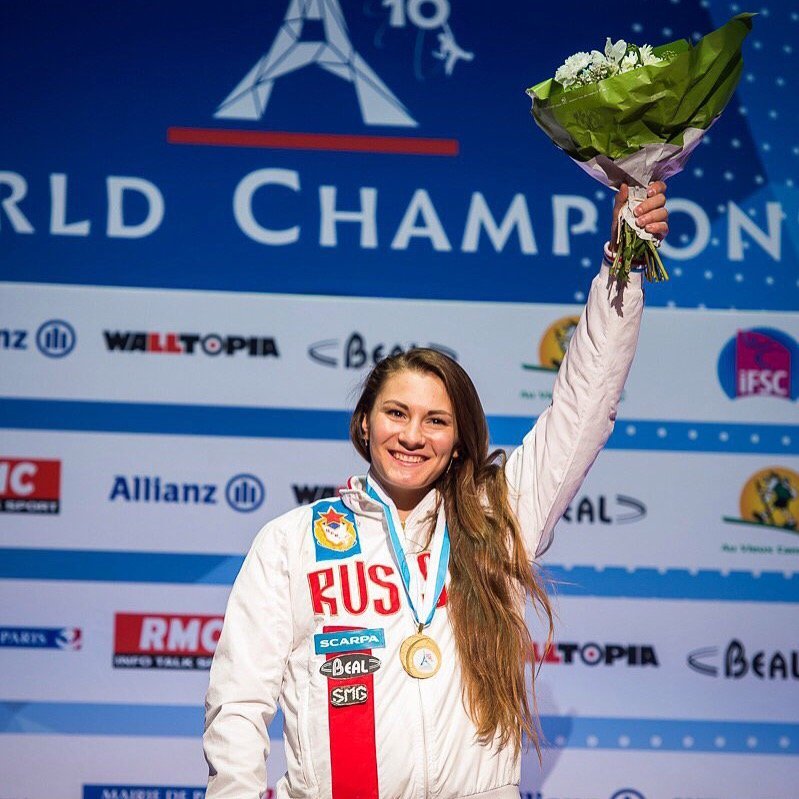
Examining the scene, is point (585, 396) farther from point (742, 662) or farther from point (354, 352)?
point (742, 662)

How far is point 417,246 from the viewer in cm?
373

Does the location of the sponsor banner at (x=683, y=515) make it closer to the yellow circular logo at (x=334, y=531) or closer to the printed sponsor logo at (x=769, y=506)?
the printed sponsor logo at (x=769, y=506)

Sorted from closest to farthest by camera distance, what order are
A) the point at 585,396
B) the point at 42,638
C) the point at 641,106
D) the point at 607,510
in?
1. the point at 641,106
2. the point at 585,396
3. the point at 42,638
4. the point at 607,510

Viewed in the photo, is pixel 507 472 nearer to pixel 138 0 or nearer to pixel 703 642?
pixel 703 642

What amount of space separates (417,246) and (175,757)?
180 centimetres

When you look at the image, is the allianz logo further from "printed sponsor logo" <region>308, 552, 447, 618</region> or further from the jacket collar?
"printed sponsor logo" <region>308, 552, 447, 618</region>

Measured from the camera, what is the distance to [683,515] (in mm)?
3697

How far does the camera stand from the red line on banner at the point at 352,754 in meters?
2.11

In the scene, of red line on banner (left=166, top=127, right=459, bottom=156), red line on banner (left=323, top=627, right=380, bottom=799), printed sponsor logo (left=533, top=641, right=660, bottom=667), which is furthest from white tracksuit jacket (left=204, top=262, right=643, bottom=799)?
red line on banner (left=166, top=127, right=459, bottom=156)

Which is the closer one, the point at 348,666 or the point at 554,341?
the point at 348,666

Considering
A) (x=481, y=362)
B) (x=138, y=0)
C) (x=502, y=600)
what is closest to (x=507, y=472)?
(x=502, y=600)

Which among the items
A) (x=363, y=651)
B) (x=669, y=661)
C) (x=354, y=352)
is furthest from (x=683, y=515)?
(x=363, y=651)

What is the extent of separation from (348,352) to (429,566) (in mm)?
1518

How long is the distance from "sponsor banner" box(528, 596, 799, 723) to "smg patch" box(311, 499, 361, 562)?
1509 millimetres
